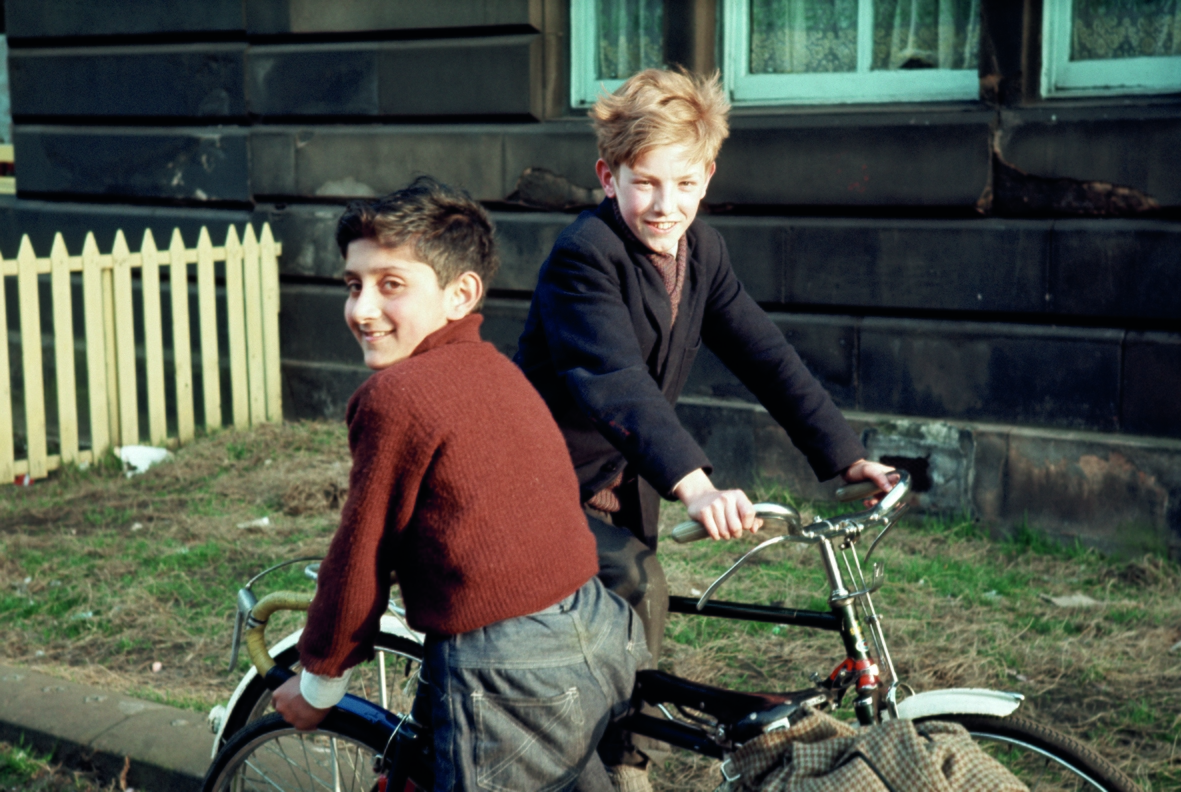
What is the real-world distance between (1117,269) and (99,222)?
6.19m

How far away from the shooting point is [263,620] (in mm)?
2312

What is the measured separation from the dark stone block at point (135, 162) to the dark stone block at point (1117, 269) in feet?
15.7

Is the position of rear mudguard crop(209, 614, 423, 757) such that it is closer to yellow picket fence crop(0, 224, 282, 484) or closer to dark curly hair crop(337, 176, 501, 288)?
dark curly hair crop(337, 176, 501, 288)

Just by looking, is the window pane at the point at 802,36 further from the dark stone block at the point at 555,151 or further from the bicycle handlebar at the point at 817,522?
the bicycle handlebar at the point at 817,522

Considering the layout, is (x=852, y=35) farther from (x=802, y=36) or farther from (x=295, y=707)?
(x=295, y=707)

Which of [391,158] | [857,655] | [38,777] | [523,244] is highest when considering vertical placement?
[391,158]

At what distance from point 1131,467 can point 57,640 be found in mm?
4276

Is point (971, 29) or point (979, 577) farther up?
point (971, 29)

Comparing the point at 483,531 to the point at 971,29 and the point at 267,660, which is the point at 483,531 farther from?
the point at 971,29

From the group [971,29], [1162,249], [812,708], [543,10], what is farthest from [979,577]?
[543,10]

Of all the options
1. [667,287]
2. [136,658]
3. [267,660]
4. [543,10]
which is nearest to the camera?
[267,660]

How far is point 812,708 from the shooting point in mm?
2033

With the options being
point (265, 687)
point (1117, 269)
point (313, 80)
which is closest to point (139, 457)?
point (313, 80)

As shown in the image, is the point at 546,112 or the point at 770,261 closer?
the point at 770,261
